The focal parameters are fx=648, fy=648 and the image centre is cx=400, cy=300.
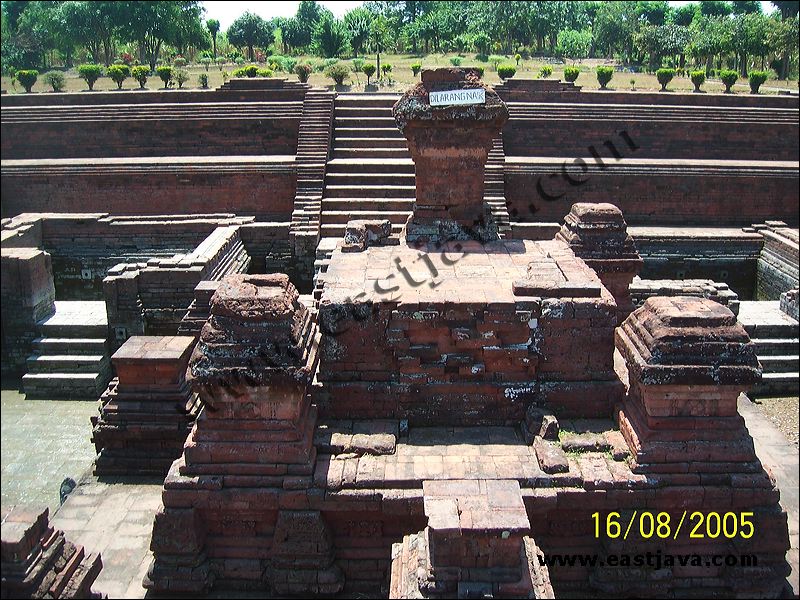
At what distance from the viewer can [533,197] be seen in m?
13.6

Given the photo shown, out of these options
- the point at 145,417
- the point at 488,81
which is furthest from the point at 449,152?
the point at 488,81

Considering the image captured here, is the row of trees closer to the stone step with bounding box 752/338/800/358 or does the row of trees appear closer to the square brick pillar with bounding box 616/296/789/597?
the stone step with bounding box 752/338/800/358

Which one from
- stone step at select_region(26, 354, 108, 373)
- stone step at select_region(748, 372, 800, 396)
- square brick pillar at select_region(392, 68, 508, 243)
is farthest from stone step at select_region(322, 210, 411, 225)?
stone step at select_region(748, 372, 800, 396)

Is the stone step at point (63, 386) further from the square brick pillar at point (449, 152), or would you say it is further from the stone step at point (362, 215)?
the stone step at point (362, 215)

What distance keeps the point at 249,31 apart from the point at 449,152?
4151 centimetres

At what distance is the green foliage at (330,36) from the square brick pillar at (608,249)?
97.0 ft

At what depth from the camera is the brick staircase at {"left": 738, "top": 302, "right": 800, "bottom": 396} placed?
8.34 metres

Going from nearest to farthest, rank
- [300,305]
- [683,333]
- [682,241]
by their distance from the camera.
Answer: [683,333] → [300,305] → [682,241]

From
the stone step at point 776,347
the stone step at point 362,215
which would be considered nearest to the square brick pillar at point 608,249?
the stone step at point 776,347

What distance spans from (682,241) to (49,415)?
10690 mm

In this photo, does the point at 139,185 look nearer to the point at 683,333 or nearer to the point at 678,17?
the point at 683,333

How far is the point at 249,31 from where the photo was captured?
44.2 meters

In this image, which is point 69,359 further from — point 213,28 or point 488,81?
point 213,28

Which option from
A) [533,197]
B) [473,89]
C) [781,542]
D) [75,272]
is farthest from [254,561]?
[533,197]
